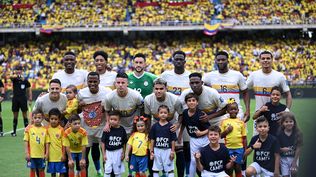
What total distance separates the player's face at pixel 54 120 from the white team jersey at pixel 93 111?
50 centimetres

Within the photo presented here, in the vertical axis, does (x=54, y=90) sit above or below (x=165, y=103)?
above

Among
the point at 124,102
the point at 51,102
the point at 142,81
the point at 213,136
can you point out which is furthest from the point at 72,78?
the point at 213,136

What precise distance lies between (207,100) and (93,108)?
5.72ft

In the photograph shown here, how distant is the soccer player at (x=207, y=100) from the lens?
25.3 ft

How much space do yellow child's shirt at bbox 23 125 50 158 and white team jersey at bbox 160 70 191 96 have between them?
204 centimetres

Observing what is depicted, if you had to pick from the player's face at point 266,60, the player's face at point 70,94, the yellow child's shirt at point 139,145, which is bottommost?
the yellow child's shirt at point 139,145

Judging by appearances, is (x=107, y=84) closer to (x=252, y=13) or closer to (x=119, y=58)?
(x=119, y=58)

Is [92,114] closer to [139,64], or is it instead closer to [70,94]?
[70,94]

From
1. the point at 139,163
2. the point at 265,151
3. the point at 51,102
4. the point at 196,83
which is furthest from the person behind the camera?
the point at 51,102

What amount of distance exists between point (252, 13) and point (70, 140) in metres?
36.7

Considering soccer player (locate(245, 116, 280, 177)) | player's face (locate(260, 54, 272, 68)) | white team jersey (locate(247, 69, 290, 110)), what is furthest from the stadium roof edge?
soccer player (locate(245, 116, 280, 177))

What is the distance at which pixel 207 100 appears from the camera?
7.88 meters

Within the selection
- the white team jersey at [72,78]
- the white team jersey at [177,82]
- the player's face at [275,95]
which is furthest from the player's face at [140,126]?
the player's face at [275,95]

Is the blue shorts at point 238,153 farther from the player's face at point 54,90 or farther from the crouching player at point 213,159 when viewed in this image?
the player's face at point 54,90
